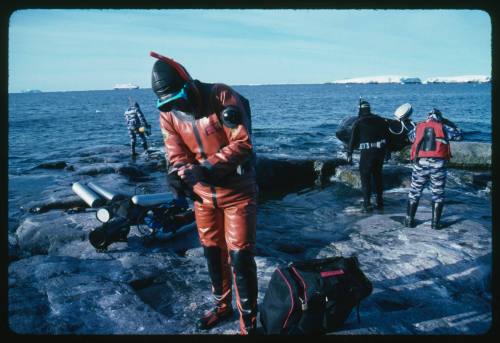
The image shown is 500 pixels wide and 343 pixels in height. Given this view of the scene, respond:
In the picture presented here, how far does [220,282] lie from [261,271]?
3.64ft

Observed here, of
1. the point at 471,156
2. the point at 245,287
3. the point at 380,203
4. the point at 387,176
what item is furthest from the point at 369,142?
the point at 471,156

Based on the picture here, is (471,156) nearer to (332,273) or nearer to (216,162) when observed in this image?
(332,273)

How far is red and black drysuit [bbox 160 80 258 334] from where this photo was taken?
10.00 ft

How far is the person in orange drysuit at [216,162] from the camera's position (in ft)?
9.97

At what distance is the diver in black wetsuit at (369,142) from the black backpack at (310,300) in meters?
5.08

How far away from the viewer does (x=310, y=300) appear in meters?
3.08

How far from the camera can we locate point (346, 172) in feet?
39.5

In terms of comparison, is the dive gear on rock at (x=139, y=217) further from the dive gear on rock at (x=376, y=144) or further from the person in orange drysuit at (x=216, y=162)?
the dive gear on rock at (x=376, y=144)

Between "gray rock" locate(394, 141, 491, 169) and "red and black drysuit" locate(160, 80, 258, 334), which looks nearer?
"red and black drysuit" locate(160, 80, 258, 334)

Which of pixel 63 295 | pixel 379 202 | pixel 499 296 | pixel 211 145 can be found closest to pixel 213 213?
pixel 211 145

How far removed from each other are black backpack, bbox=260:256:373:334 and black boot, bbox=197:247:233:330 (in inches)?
17.6

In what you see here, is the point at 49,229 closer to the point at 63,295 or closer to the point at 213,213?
the point at 63,295

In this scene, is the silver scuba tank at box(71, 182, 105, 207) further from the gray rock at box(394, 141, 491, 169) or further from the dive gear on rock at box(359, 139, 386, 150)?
the gray rock at box(394, 141, 491, 169)

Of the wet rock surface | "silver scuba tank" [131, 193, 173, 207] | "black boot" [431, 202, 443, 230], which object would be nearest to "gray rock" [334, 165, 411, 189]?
the wet rock surface
